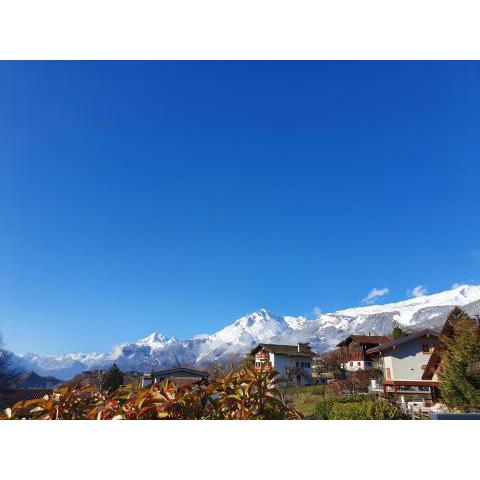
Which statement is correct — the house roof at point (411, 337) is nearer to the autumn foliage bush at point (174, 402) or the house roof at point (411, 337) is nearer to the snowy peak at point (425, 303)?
the autumn foliage bush at point (174, 402)

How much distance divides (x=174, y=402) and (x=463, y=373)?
5.76 metres

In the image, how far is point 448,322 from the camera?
6.77 m

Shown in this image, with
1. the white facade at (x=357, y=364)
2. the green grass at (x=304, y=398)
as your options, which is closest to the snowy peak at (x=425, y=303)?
the white facade at (x=357, y=364)

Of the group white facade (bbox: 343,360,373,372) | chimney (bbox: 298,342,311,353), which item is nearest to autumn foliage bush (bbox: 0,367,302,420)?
chimney (bbox: 298,342,311,353)

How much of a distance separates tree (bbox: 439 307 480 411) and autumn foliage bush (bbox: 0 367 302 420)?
5.30 meters

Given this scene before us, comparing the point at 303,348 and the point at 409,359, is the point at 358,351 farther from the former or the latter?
the point at 409,359

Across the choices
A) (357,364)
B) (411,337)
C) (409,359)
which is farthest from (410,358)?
(357,364)

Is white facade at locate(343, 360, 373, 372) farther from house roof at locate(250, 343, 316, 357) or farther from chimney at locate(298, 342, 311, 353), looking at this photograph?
house roof at locate(250, 343, 316, 357)
